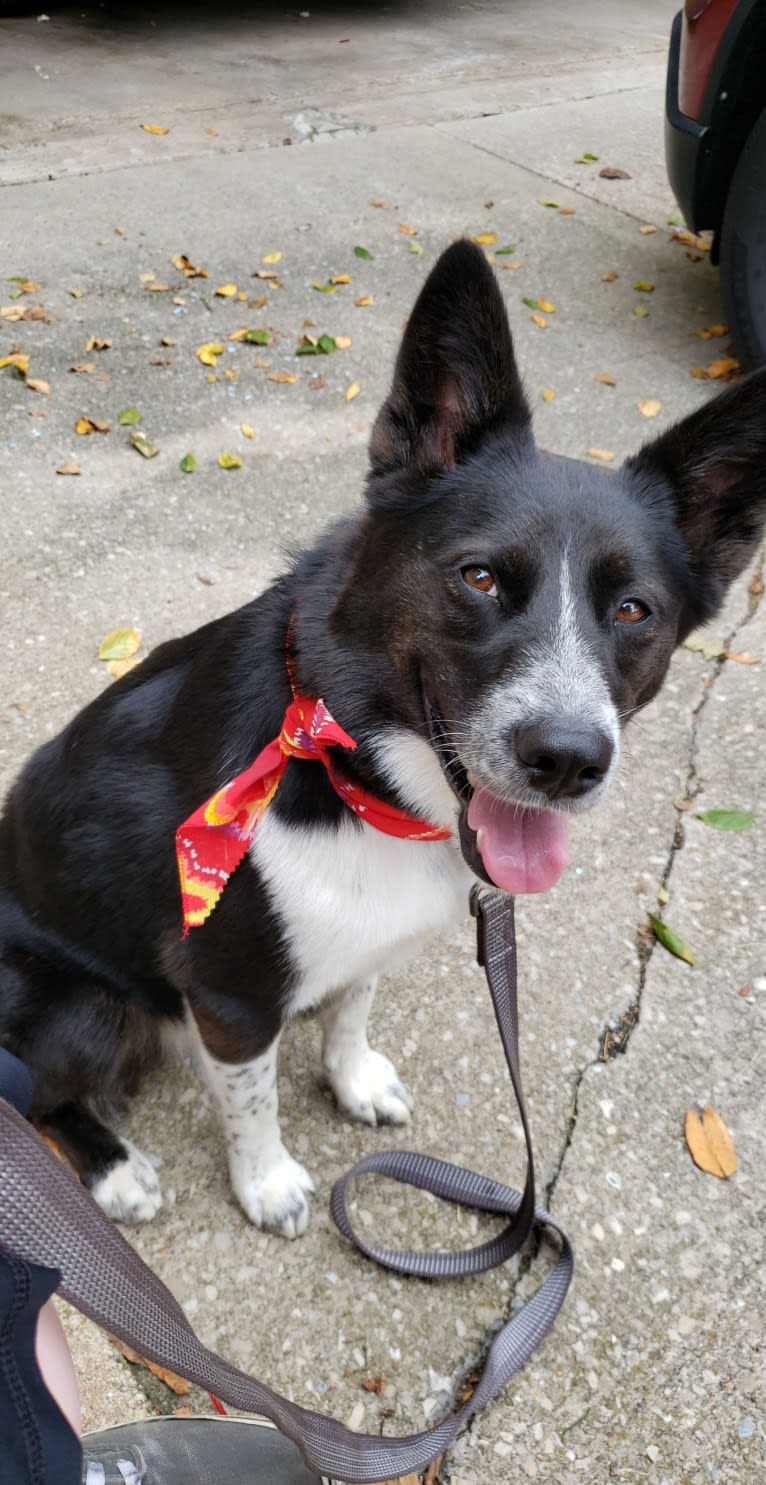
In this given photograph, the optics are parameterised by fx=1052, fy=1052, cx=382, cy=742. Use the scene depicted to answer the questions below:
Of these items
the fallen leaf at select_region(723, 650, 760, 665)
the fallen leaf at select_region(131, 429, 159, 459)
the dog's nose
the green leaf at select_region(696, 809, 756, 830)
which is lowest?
the green leaf at select_region(696, 809, 756, 830)

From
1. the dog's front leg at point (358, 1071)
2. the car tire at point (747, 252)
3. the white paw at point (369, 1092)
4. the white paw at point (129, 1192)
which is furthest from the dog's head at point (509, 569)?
the car tire at point (747, 252)

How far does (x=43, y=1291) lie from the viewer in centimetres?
107

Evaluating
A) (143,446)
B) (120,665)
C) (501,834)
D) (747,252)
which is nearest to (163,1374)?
(501,834)

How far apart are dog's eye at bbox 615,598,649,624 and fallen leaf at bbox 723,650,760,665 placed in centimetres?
213

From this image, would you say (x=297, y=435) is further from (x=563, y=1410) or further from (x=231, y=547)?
(x=563, y=1410)

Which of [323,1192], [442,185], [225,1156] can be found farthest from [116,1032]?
[442,185]

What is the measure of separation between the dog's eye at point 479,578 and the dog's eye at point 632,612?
234 millimetres

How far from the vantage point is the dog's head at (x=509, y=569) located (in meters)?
1.72

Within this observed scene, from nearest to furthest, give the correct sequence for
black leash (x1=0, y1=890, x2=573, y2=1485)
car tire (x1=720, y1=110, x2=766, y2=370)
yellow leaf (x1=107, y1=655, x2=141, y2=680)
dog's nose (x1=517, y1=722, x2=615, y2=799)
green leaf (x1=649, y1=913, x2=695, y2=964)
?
black leash (x1=0, y1=890, x2=573, y2=1485) < dog's nose (x1=517, y1=722, x2=615, y2=799) < green leaf (x1=649, y1=913, x2=695, y2=964) < yellow leaf (x1=107, y1=655, x2=141, y2=680) < car tire (x1=720, y1=110, x2=766, y2=370)

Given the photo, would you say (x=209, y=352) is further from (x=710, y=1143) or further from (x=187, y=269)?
(x=710, y=1143)

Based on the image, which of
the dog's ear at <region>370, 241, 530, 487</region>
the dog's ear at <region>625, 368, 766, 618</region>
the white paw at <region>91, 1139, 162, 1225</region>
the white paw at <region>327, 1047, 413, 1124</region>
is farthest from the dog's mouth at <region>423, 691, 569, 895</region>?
the white paw at <region>91, 1139, 162, 1225</region>

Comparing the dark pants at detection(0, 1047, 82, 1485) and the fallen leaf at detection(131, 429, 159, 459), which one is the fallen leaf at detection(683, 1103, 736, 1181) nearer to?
the dark pants at detection(0, 1047, 82, 1485)

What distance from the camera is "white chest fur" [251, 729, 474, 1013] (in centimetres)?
188

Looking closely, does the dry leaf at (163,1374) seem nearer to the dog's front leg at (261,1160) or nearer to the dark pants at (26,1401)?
the dog's front leg at (261,1160)
